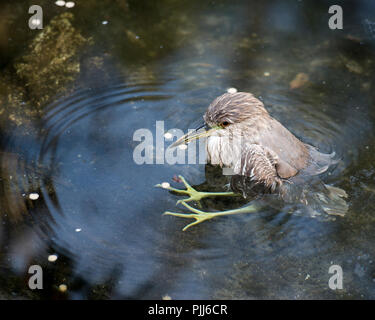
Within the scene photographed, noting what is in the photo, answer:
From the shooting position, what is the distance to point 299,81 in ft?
21.7

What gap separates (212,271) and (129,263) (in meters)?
0.79

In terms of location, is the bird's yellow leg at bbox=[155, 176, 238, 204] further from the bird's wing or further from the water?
the bird's wing

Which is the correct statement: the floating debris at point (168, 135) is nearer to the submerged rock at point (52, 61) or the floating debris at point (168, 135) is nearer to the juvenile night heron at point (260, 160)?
the juvenile night heron at point (260, 160)

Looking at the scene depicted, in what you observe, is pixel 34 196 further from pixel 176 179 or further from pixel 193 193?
pixel 193 193

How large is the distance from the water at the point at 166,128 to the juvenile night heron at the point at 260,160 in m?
0.16

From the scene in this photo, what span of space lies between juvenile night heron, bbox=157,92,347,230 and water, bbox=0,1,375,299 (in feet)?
0.53

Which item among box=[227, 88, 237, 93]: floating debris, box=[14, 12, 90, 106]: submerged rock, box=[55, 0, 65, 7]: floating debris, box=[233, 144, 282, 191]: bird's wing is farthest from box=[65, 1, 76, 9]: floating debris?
box=[233, 144, 282, 191]: bird's wing

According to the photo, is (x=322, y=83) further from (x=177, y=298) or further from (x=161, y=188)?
(x=177, y=298)

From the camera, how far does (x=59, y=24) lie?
24.1 ft

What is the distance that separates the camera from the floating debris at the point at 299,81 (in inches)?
258

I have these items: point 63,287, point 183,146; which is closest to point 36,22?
point 183,146

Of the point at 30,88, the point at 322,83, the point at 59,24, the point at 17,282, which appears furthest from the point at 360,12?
the point at 17,282

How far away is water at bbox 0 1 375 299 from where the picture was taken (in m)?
4.48

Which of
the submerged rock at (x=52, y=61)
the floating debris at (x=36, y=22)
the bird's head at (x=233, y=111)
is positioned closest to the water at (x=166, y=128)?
the submerged rock at (x=52, y=61)
